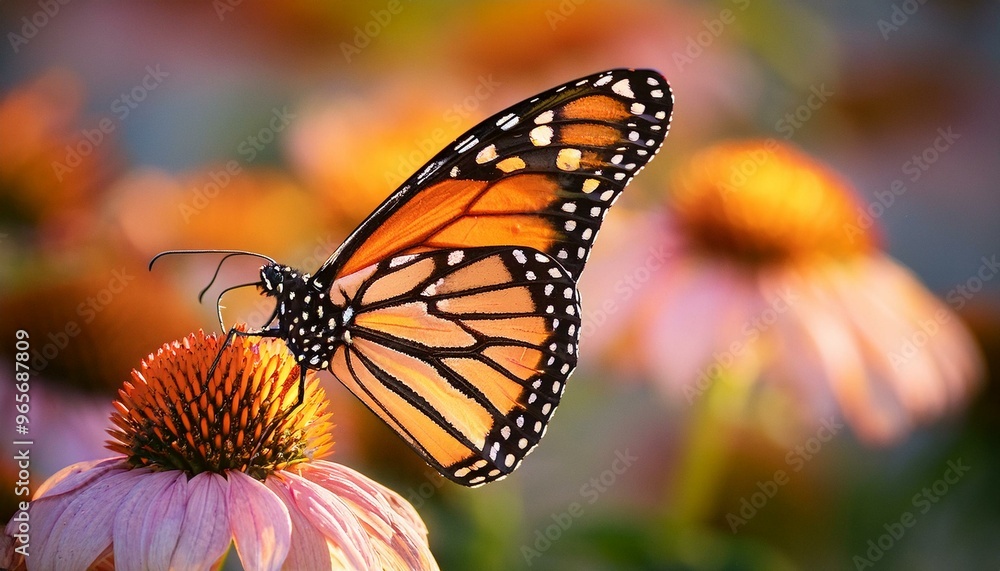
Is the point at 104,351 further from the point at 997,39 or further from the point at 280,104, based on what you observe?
the point at 997,39

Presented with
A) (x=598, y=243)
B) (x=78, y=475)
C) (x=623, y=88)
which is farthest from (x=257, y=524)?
(x=598, y=243)

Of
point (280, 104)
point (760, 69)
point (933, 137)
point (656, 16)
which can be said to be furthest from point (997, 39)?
point (280, 104)

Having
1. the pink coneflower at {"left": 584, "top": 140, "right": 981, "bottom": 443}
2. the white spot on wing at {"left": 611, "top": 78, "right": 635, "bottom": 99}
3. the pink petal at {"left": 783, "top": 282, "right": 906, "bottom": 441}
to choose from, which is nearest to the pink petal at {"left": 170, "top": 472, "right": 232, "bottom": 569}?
the white spot on wing at {"left": 611, "top": 78, "right": 635, "bottom": 99}

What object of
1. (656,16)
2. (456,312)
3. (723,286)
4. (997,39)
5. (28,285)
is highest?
(997,39)

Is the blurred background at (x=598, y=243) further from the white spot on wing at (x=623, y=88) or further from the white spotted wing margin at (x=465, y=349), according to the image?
the white spot on wing at (x=623, y=88)

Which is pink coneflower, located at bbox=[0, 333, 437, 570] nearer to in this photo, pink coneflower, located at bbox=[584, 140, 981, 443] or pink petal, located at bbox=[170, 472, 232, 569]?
pink petal, located at bbox=[170, 472, 232, 569]

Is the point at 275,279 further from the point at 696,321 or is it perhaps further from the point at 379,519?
the point at 696,321
